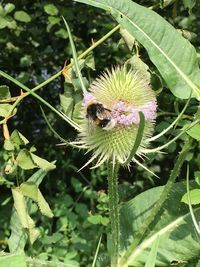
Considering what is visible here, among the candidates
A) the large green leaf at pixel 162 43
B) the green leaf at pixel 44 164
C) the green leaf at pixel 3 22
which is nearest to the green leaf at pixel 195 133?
the large green leaf at pixel 162 43

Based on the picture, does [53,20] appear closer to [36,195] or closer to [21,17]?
[21,17]

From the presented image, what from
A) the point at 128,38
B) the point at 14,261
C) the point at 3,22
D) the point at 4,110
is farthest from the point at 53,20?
the point at 14,261

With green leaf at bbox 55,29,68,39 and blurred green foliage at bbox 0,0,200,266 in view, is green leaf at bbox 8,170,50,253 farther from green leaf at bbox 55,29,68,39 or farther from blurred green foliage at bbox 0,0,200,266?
green leaf at bbox 55,29,68,39

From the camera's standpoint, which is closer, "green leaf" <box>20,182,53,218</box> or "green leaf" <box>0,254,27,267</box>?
"green leaf" <box>0,254,27,267</box>

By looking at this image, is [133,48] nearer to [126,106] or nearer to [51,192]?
[126,106]

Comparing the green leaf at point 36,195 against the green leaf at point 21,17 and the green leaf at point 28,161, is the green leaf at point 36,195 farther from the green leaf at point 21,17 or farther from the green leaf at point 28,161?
the green leaf at point 21,17

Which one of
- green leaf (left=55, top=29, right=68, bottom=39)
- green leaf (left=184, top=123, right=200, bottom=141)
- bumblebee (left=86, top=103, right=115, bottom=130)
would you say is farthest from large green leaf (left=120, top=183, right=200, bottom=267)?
green leaf (left=55, top=29, right=68, bottom=39)
